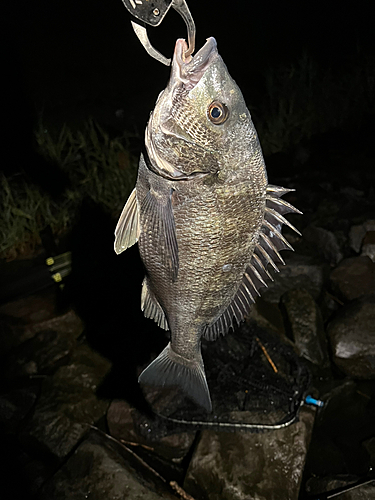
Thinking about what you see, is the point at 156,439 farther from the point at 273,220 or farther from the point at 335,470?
the point at 273,220

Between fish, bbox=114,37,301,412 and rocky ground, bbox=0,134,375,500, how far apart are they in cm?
192

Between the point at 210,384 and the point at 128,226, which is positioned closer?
the point at 128,226

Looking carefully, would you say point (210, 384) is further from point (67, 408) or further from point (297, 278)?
point (297, 278)

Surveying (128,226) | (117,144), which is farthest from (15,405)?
(117,144)

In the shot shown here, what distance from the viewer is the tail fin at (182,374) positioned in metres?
1.95

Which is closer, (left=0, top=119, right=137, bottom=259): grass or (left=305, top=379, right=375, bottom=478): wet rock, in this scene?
(left=305, top=379, right=375, bottom=478): wet rock

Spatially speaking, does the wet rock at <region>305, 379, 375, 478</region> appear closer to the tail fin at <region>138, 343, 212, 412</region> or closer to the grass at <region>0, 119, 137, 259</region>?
the tail fin at <region>138, 343, 212, 412</region>

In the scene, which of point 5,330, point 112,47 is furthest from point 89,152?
point 112,47

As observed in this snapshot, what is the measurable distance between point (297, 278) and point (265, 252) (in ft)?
10.5

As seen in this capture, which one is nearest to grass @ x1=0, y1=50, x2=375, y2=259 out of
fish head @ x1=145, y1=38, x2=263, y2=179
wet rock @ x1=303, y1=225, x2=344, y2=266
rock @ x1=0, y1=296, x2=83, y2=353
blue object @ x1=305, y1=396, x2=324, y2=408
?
rock @ x1=0, y1=296, x2=83, y2=353

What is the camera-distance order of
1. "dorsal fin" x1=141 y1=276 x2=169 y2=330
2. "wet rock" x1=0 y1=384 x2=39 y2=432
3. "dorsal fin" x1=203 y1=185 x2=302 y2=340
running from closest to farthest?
1. "dorsal fin" x1=203 y1=185 x2=302 y2=340
2. "dorsal fin" x1=141 y1=276 x2=169 y2=330
3. "wet rock" x1=0 y1=384 x2=39 y2=432

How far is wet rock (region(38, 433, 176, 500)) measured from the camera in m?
2.75

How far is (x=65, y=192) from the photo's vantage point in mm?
5383

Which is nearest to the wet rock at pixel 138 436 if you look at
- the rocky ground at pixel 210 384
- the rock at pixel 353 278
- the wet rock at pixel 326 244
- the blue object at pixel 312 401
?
the rocky ground at pixel 210 384
